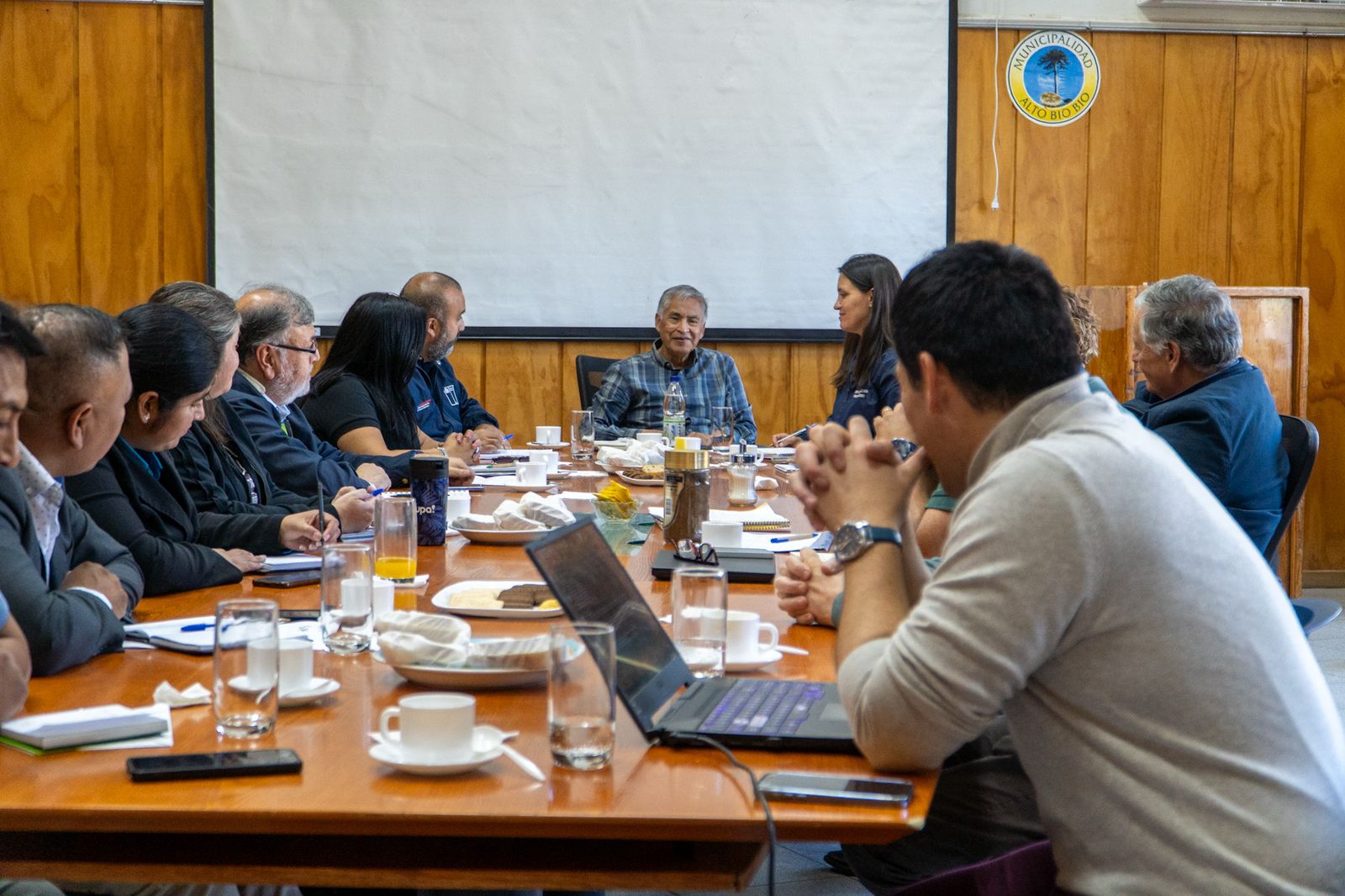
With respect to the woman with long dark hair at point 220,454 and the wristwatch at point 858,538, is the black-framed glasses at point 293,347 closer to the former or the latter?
the woman with long dark hair at point 220,454

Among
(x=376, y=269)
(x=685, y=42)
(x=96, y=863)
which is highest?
(x=685, y=42)

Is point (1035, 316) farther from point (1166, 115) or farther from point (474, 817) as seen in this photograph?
point (1166, 115)

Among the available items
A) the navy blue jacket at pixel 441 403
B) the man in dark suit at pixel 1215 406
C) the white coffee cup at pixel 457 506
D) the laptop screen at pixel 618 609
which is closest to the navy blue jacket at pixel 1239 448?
the man in dark suit at pixel 1215 406

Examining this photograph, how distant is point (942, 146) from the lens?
19.2 ft

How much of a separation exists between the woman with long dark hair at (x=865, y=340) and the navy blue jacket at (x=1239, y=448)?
1.30 meters

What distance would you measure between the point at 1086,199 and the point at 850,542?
500cm

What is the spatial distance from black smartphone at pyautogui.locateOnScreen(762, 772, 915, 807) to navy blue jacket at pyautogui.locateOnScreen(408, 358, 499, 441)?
3.76m

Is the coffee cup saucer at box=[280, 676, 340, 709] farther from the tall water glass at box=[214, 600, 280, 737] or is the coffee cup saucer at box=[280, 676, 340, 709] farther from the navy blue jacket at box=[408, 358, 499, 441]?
the navy blue jacket at box=[408, 358, 499, 441]

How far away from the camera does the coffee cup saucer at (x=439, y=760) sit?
1.22 meters

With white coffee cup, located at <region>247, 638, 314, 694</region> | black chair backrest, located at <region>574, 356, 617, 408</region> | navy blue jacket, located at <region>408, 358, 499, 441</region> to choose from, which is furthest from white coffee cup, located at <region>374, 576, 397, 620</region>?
black chair backrest, located at <region>574, 356, 617, 408</region>

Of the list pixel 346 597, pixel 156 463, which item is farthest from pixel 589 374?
pixel 346 597

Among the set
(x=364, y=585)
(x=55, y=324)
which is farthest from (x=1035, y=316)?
(x=55, y=324)

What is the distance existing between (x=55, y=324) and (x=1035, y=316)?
4.37 ft

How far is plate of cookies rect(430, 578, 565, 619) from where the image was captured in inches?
74.1
